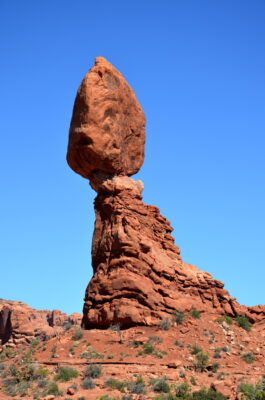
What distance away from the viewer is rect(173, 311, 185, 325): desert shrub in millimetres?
26000

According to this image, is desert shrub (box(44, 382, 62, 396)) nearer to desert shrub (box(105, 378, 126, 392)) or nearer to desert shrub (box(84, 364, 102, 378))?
desert shrub (box(84, 364, 102, 378))

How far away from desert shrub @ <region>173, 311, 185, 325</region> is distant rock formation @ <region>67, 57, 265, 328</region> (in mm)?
272

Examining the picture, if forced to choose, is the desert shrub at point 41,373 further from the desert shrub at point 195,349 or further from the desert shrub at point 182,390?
the desert shrub at point 195,349

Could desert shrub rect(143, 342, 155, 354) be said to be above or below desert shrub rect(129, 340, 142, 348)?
below

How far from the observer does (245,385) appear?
2050 centimetres

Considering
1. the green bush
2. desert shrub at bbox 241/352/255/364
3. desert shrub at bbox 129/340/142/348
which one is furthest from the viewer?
desert shrub at bbox 241/352/255/364

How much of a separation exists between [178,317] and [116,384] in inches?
273

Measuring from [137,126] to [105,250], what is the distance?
8407mm

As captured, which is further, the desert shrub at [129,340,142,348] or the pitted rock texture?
the pitted rock texture

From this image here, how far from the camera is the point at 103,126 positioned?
2892cm

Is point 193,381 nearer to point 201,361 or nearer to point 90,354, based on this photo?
point 201,361

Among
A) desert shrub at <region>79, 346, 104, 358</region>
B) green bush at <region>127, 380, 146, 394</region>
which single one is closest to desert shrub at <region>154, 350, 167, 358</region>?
desert shrub at <region>79, 346, 104, 358</region>

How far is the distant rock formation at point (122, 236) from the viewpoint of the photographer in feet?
85.8

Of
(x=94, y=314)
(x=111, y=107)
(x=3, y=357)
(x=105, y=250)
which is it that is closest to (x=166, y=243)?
(x=105, y=250)
